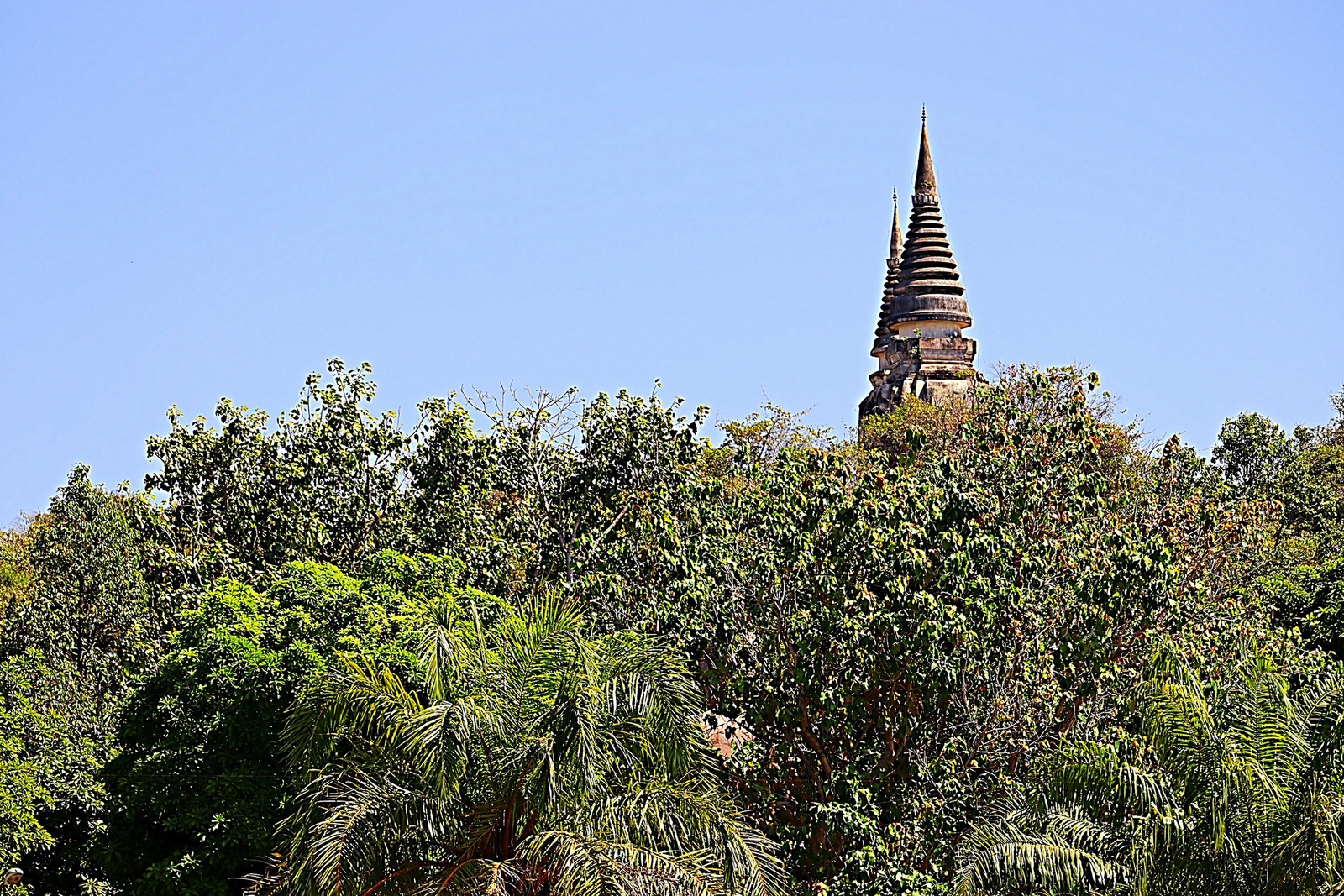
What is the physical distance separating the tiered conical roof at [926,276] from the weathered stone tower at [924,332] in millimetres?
26

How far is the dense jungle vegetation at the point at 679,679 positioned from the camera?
35.1 ft

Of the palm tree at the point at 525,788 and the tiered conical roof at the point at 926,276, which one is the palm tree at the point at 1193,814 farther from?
the tiered conical roof at the point at 926,276

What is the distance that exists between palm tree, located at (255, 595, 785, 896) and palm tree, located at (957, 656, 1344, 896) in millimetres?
1889

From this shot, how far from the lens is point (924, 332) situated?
4759 cm

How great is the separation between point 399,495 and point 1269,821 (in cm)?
1125

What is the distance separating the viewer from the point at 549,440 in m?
18.9

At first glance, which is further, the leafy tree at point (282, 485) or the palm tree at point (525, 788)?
the leafy tree at point (282, 485)

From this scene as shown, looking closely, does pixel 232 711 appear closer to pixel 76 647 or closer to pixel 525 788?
pixel 525 788

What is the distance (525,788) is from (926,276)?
133ft

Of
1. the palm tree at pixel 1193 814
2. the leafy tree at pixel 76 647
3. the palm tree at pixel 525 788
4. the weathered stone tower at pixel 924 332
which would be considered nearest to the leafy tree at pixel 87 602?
the leafy tree at pixel 76 647

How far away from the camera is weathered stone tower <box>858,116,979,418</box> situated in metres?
46.1

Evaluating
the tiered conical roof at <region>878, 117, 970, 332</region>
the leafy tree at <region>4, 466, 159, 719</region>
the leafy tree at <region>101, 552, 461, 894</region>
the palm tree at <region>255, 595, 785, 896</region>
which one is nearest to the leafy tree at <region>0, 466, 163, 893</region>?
the leafy tree at <region>4, 466, 159, 719</region>

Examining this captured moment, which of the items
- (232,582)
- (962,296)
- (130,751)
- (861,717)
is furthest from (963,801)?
(962,296)

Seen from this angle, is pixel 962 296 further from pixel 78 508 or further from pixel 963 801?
pixel 963 801
